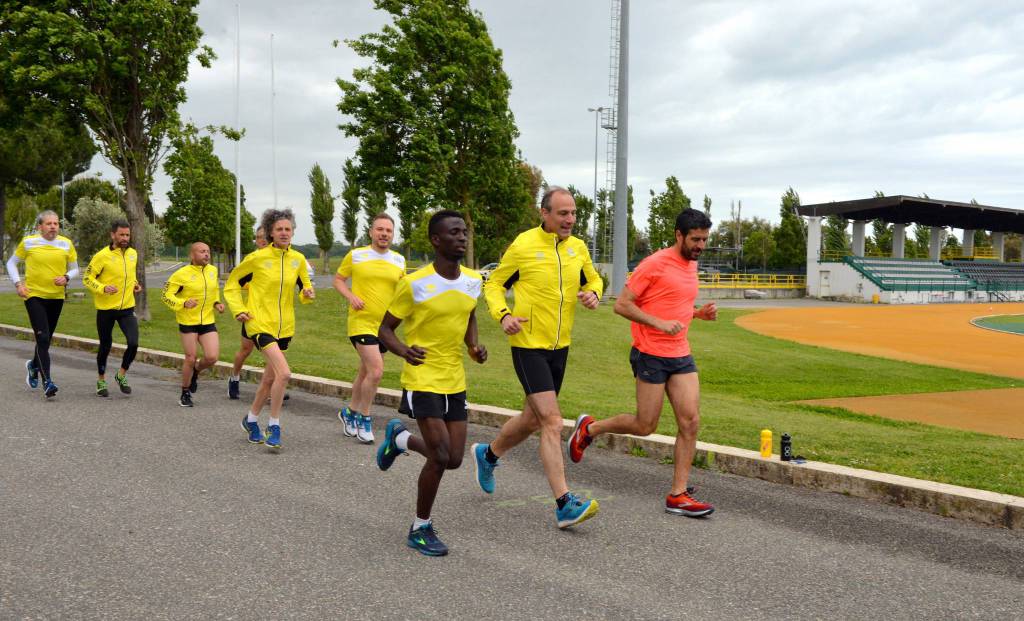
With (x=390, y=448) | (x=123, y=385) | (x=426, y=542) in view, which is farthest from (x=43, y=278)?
(x=426, y=542)

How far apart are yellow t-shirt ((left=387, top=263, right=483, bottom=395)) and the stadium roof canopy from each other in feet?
172

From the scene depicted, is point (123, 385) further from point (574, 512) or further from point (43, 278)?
point (574, 512)

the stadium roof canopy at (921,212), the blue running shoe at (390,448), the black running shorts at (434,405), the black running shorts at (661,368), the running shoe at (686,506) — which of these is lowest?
the running shoe at (686,506)

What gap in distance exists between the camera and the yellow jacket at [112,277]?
9281 mm

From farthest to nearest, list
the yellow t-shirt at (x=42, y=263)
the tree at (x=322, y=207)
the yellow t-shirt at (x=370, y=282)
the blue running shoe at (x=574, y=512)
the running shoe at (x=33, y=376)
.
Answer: the tree at (x=322, y=207), the running shoe at (x=33, y=376), the yellow t-shirt at (x=42, y=263), the yellow t-shirt at (x=370, y=282), the blue running shoe at (x=574, y=512)

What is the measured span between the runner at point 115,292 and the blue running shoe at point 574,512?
662 centimetres

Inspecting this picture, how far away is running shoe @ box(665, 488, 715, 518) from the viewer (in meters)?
5.02

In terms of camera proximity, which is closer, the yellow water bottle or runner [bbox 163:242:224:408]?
the yellow water bottle

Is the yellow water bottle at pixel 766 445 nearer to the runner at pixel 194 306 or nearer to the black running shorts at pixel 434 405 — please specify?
the black running shorts at pixel 434 405

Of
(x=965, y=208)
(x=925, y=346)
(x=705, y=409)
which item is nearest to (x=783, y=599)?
(x=705, y=409)

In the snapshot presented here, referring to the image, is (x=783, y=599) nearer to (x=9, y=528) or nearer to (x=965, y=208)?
(x=9, y=528)

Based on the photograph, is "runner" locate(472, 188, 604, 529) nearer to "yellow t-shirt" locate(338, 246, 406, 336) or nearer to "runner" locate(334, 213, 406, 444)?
"runner" locate(334, 213, 406, 444)

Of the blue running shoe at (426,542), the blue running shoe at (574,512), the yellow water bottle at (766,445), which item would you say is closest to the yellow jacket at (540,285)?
the blue running shoe at (574,512)

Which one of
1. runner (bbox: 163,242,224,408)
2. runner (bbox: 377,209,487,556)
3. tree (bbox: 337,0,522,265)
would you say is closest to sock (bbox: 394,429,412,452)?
runner (bbox: 377,209,487,556)
